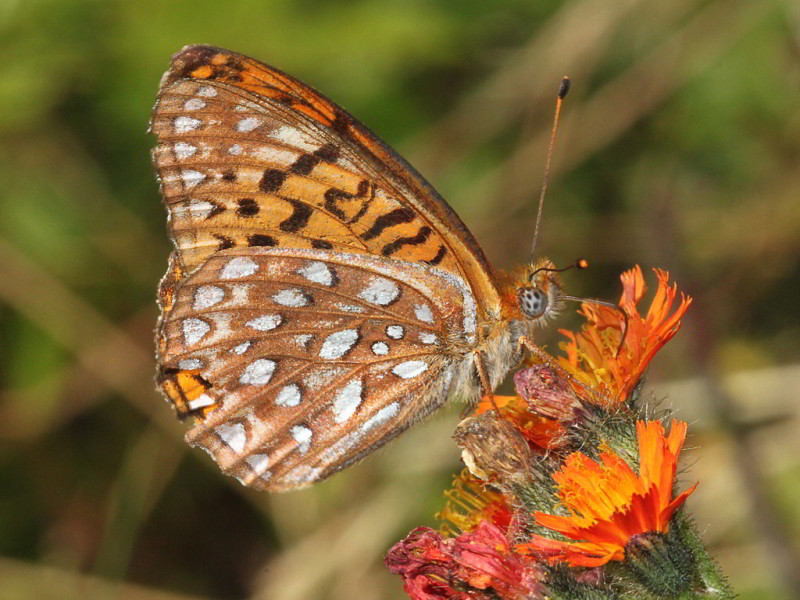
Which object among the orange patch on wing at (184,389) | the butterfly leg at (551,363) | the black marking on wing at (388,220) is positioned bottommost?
the orange patch on wing at (184,389)

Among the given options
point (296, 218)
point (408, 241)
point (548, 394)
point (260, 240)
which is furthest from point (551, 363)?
point (260, 240)

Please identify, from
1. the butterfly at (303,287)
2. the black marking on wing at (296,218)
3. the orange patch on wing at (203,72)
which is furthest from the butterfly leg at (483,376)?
the orange patch on wing at (203,72)

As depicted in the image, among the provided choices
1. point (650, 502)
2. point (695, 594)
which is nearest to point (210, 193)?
point (650, 502)

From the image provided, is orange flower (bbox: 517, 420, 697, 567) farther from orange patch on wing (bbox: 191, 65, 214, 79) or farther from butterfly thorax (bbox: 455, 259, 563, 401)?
orange patch on wing (bbox: 191, 65, 214, 79)

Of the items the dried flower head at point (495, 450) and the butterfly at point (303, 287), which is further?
the butterfly at point (303, 287)

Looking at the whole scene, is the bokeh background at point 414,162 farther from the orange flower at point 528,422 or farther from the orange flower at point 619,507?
the orange flower at point 619,507

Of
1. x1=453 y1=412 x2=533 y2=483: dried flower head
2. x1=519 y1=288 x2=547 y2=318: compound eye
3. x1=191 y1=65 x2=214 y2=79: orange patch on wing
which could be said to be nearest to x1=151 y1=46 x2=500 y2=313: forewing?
x1=191 y1=65 x2=214 y2=79: orange patch on wing

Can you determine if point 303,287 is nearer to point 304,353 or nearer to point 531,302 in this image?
point 304,353
